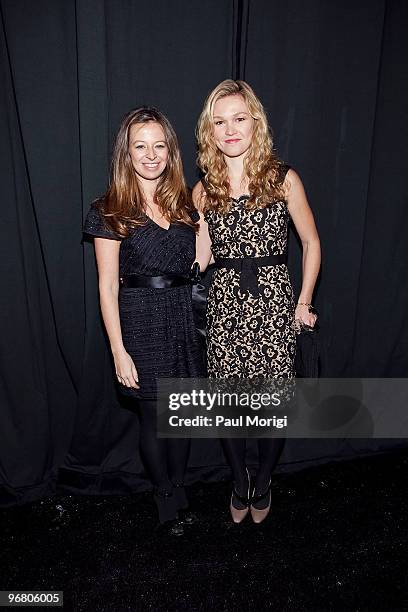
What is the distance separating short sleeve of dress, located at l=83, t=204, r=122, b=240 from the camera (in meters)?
1.85

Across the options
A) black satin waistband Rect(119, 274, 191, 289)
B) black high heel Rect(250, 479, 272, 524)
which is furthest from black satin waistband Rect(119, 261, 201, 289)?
black high heel Rect(250, 479, 272, 524)

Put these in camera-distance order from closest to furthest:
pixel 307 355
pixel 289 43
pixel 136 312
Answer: pixel 136 312 < pixel 307 355 < pixel 289 43

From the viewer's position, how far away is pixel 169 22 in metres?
2.15

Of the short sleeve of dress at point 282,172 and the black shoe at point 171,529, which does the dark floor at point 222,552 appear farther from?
the short sleeve of dress at point 282,172

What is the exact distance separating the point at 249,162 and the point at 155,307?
62cm

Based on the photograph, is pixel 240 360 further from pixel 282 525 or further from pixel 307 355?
pixel 282 525

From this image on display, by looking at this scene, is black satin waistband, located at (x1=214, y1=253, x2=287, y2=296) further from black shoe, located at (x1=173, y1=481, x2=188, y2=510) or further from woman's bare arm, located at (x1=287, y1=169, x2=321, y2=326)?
black shoe, located at (x1=173, y1=481, x2=188, y2=510)

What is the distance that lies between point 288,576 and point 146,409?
2.61ft

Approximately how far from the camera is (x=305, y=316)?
7.07ft

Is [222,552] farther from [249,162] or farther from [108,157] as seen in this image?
[108,157]

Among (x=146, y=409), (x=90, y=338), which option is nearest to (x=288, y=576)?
(x=146, y=409)

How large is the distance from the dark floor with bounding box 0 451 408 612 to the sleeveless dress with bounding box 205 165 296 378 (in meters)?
0.69

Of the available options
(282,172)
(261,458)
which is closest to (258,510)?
(261,458)

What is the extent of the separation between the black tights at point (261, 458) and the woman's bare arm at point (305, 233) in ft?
1.73
